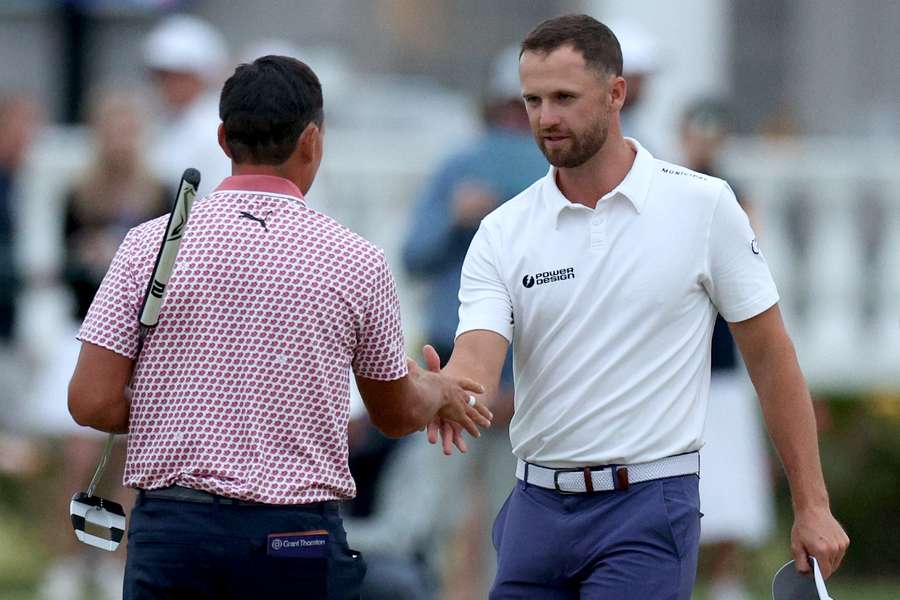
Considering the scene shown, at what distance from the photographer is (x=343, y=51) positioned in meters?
16.9

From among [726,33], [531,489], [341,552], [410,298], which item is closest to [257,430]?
[341,552]

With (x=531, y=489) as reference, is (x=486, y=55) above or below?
above

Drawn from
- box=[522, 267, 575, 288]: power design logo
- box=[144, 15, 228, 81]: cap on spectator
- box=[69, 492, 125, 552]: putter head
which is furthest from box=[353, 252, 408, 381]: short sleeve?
box=[144, 15, 228, 81]: cap on spectator

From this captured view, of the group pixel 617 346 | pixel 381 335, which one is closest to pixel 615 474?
pixel 617 346

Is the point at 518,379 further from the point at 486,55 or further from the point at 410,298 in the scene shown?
the point at 486,55

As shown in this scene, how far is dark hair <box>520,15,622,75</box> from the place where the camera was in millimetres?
4848

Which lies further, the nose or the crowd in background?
the crowd in background

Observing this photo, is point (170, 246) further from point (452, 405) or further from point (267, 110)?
point (452, 405)

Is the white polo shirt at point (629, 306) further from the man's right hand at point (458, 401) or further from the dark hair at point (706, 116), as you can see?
the dark hair at point (706, 116)

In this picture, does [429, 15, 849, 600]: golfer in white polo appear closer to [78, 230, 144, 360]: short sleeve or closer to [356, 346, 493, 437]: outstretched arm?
[356, 346, 493, 437]: outstretched arm

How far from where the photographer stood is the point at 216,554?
171 inches

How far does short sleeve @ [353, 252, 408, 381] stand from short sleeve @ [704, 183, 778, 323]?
839 mm

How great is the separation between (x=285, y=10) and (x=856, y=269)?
7.10 meters

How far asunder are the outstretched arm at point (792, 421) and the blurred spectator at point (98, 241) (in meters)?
4.34
